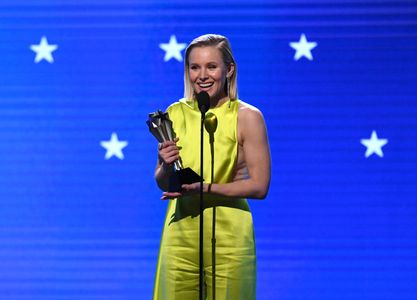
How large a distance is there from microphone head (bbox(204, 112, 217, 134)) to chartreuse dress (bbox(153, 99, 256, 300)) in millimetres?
22

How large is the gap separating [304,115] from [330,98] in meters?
0.15

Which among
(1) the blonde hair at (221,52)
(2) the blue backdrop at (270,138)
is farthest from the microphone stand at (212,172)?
(2) the blue backdrop at (270,138)

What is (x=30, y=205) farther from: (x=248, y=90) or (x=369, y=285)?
(x=369, y=285)

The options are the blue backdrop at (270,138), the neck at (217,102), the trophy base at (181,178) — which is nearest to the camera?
the trophy base at (181,178)

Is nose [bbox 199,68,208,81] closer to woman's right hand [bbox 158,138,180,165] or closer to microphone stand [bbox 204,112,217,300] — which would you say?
microphone stand [bbox 204,112,217,300]

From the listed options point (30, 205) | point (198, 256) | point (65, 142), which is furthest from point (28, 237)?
point (198, 256)

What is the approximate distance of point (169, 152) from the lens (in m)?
2.83

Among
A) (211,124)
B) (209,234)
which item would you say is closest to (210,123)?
(211,124)

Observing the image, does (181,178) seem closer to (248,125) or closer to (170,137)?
(170,137)

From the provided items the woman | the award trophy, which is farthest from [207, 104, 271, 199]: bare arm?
the award trophy

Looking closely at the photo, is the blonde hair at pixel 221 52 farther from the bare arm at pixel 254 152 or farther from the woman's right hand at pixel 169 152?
the woman's right hand at pixel 169 152

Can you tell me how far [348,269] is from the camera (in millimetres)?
4141

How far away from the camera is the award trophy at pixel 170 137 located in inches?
110

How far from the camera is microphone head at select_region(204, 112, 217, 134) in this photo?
297cm
